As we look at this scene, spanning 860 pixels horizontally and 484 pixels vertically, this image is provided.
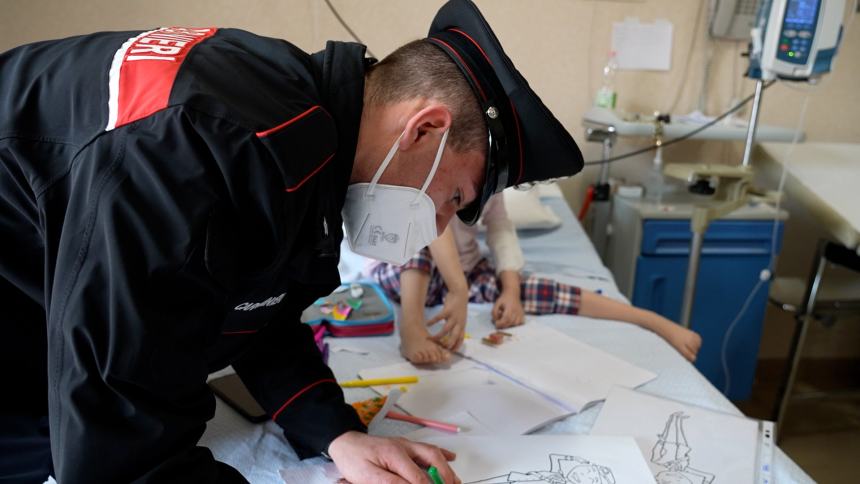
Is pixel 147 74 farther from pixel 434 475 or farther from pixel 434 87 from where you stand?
pixel 434 475

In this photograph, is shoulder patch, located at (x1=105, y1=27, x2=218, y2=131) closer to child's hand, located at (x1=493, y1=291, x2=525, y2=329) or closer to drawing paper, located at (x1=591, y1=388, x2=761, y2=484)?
drawing paper, located at (x1=591, y1=388, x2=761, y2=484)

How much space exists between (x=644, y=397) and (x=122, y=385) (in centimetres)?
88

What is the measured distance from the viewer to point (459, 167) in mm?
815

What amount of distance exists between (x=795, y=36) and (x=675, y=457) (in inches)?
52.8

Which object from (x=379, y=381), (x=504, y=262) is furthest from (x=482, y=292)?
(x=379, y=381)

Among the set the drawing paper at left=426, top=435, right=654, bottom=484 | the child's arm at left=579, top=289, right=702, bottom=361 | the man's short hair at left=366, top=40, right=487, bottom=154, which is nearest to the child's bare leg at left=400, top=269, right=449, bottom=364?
the drawing paper at left=426, top=435, right=654, bottom=484

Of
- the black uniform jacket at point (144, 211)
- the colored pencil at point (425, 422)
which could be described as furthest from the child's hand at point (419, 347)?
the black uniform jacket at point (144, 211)

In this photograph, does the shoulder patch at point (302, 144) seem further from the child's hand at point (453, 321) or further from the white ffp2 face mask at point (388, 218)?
the child's hand at point (453, 321)

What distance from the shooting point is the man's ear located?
2.43ft

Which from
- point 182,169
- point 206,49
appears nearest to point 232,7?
point 206,49

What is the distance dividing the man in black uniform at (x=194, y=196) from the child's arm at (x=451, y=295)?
1.49 feet

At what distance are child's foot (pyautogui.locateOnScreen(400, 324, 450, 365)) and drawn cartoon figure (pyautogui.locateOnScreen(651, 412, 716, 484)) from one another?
0.44m

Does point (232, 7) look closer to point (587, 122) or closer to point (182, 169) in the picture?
point (587, 122)

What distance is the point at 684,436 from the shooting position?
1000 mm
